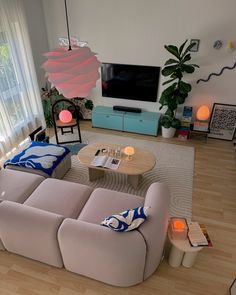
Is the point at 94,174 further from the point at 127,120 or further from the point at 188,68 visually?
the point at 188,68

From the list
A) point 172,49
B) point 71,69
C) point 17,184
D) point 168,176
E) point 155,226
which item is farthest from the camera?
point 172,49

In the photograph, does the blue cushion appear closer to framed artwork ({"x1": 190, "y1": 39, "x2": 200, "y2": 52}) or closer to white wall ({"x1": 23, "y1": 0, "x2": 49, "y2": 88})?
white wall ({"x1": 23, "y1": 0, "x2": 49, "y2": 88})

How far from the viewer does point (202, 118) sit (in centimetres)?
432

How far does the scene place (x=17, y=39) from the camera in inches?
153

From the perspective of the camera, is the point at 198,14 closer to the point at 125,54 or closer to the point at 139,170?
the point at 125,54

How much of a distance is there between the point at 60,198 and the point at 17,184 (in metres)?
0.61

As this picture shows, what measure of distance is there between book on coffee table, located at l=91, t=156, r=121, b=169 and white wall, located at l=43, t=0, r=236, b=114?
6.79ft

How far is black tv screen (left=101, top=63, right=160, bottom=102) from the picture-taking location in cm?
443

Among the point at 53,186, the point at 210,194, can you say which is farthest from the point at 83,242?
the point at 210,194

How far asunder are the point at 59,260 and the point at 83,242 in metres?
0.53

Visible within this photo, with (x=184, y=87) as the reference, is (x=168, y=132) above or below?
below

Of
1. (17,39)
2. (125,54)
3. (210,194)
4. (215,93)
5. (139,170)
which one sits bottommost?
(210,194)

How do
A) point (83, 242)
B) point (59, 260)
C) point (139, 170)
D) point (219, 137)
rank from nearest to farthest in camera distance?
point (83, 242) → point (59, 260) → point (139, 170) → point (219, 137)

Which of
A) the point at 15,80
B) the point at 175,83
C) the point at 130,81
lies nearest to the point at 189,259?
the point at 175,83
